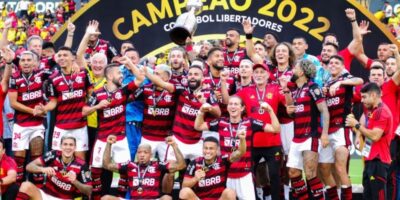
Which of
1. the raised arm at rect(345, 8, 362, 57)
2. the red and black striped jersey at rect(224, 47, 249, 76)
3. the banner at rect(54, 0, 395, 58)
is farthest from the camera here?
the banner at rect(54, 0, 395, 58)

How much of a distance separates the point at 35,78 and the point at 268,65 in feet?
8.81

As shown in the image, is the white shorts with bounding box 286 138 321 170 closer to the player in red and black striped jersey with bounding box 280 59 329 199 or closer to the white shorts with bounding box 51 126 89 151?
the player in red and black striped jersey with bounding box 280 59 329 199

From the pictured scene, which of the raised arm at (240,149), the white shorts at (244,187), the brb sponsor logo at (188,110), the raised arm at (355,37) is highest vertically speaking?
the raised arm at (355,37)

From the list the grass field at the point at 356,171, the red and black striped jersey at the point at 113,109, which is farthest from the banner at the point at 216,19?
the red and black striped jersey at the point at 113,109

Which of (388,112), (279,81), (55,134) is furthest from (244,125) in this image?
(55,134)

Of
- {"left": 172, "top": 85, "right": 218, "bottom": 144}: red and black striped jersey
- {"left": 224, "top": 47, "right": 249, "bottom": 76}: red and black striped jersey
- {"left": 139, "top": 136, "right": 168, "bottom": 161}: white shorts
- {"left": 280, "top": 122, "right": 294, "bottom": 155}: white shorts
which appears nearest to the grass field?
{"left": 280, "top": 122, "right": 294, "bottom": 155}: white shorts

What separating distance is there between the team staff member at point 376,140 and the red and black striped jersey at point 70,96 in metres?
3.03

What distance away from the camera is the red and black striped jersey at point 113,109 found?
1041cm

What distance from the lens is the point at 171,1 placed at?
13.7 m

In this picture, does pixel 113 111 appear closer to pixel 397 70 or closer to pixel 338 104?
pixel 338 104

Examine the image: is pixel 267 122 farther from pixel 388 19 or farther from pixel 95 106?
pixel 388 19

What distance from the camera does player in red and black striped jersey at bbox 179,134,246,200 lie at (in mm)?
9758

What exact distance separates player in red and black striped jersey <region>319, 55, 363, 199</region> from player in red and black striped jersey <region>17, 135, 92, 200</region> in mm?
2573

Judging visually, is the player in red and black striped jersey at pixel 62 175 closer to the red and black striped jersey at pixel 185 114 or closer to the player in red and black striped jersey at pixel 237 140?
the red and black striped jersey at pixel 185 114
